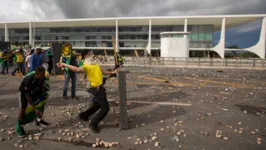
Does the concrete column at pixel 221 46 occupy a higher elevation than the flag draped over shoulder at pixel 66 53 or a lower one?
higher

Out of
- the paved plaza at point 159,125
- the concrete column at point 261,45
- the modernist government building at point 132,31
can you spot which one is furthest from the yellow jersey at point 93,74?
the concrete column at point 261,45

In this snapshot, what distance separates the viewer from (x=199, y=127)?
15.0 ft

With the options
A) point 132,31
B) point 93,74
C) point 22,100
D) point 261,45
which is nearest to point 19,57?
point 22,100

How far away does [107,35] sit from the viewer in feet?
229

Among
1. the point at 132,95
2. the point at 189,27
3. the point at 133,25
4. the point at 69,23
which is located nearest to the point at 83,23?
the point at 69,23

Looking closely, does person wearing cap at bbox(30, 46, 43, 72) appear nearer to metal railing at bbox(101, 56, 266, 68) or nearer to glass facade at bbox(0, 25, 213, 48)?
metal railing at bbox(101, 56, 266, 68)

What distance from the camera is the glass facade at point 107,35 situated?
6216 centimetres

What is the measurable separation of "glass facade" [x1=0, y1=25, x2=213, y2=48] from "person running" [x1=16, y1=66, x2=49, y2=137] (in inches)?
2378

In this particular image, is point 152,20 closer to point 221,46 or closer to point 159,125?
point 221,46

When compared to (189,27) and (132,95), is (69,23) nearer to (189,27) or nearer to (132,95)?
(189,27)

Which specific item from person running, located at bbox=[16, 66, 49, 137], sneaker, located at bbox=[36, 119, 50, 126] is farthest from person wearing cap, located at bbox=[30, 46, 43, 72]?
person running, located at bbox=[16, 66, 49, 137]

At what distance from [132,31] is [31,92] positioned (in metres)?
66.3

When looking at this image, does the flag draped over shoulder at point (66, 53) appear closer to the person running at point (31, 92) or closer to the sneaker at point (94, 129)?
the person running at point (31, 92)

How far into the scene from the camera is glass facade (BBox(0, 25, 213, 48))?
62.2m
